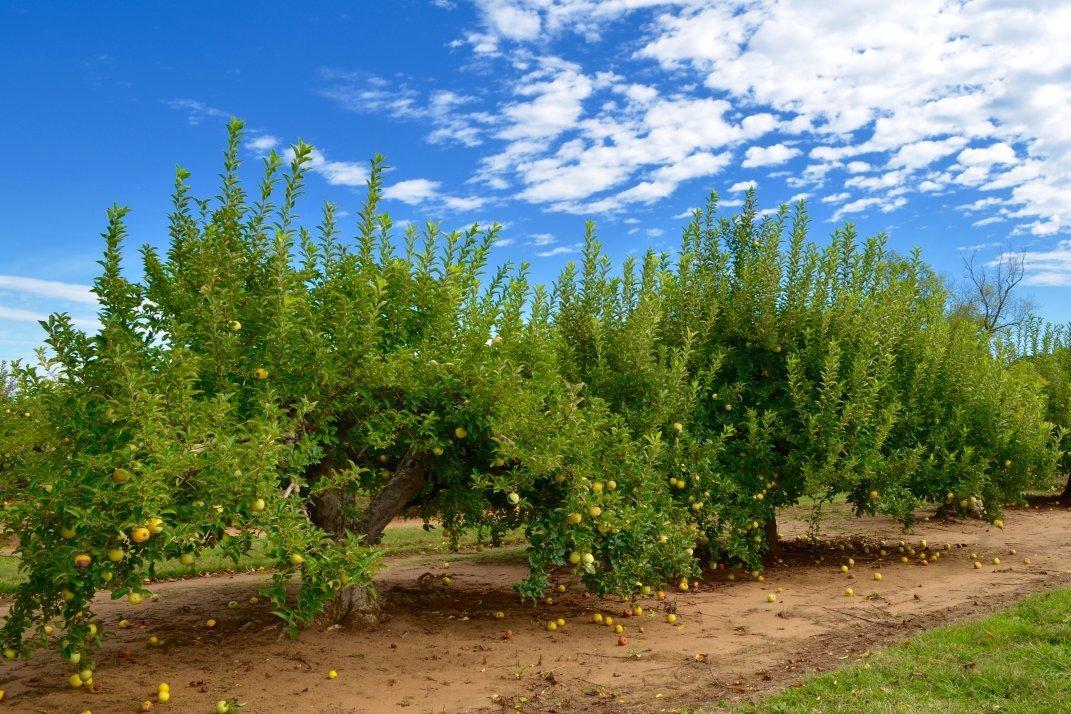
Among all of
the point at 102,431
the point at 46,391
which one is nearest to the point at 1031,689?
the point at 102,431

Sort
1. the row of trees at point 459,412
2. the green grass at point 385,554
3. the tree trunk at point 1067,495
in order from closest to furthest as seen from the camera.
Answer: the row of trees at point 459,412, the green grass at point 385,554, the tree trunk at point 1067,495

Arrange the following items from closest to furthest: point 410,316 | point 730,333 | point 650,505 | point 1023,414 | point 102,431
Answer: point 102,431 < point 410,316 < point 650,505 < point 730,333 < point 1023,414

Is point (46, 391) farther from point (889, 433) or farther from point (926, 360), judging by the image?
point (926, 360)

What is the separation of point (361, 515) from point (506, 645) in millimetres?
1742

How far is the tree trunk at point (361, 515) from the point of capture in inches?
280

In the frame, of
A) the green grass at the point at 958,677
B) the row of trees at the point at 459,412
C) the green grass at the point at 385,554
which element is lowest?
the green grass at the point at 958,677

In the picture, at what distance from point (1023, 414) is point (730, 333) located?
216 inches

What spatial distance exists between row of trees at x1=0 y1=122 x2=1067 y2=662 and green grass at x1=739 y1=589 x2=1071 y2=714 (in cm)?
208

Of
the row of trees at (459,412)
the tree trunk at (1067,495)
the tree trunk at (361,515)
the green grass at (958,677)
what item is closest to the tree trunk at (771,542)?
the row of trees at (459,412)

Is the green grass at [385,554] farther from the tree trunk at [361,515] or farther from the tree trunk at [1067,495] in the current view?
the tree trunk at [1067,495]

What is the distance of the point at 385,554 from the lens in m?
12.7

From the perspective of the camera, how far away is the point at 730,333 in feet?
33.4

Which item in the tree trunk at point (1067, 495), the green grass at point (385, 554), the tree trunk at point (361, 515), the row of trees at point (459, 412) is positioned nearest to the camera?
the row of trees at point (459, 412)

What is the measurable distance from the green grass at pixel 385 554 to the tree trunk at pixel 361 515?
3310 mm
